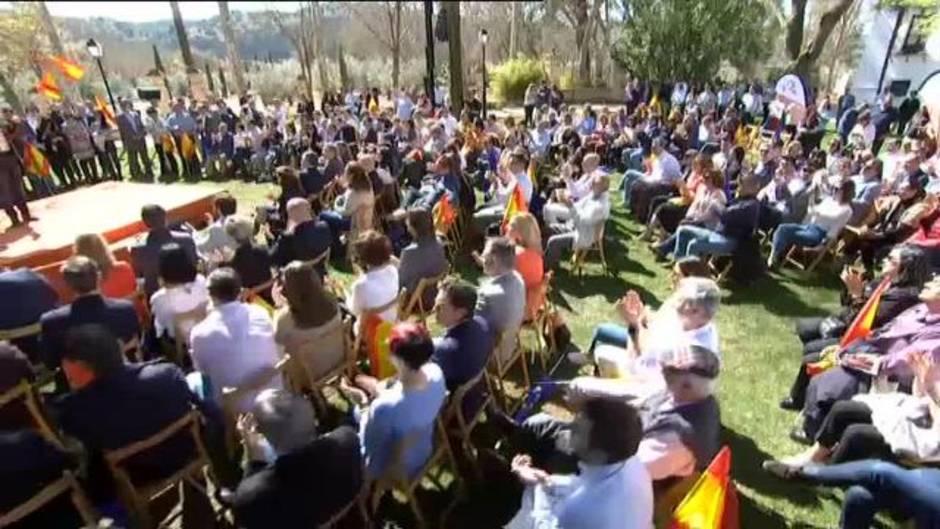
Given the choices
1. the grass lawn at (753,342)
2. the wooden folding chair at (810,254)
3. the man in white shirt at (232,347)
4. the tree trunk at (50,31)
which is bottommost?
the grass lawn at (753,342)

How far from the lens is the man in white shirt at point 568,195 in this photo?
7.50 meters

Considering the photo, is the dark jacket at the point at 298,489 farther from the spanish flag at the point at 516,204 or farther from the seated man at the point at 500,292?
the spanish flag at the point at 516,204

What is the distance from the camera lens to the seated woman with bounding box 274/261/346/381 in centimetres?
369

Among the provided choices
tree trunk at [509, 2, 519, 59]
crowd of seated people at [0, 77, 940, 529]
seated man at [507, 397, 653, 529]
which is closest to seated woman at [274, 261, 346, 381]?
crowd of seated people at [0, 77, 940, 529]

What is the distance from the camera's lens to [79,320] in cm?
371

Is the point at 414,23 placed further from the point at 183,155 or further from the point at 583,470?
the point at 583,470

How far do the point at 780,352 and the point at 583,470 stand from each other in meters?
3.76

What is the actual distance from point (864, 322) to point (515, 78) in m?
22.4

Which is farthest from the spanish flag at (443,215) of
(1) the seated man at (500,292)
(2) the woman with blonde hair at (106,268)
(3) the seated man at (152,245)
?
(2) the woman with blonde hair at (106,268)

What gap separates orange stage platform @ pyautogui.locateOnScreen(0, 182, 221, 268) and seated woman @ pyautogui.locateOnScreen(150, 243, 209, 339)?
3.70 meters

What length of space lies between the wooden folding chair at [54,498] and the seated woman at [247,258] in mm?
2297

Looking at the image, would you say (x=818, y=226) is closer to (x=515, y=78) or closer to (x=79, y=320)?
(x=79, y=320)

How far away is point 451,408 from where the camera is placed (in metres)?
3.41

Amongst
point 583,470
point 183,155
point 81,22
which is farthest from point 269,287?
point 81,22
